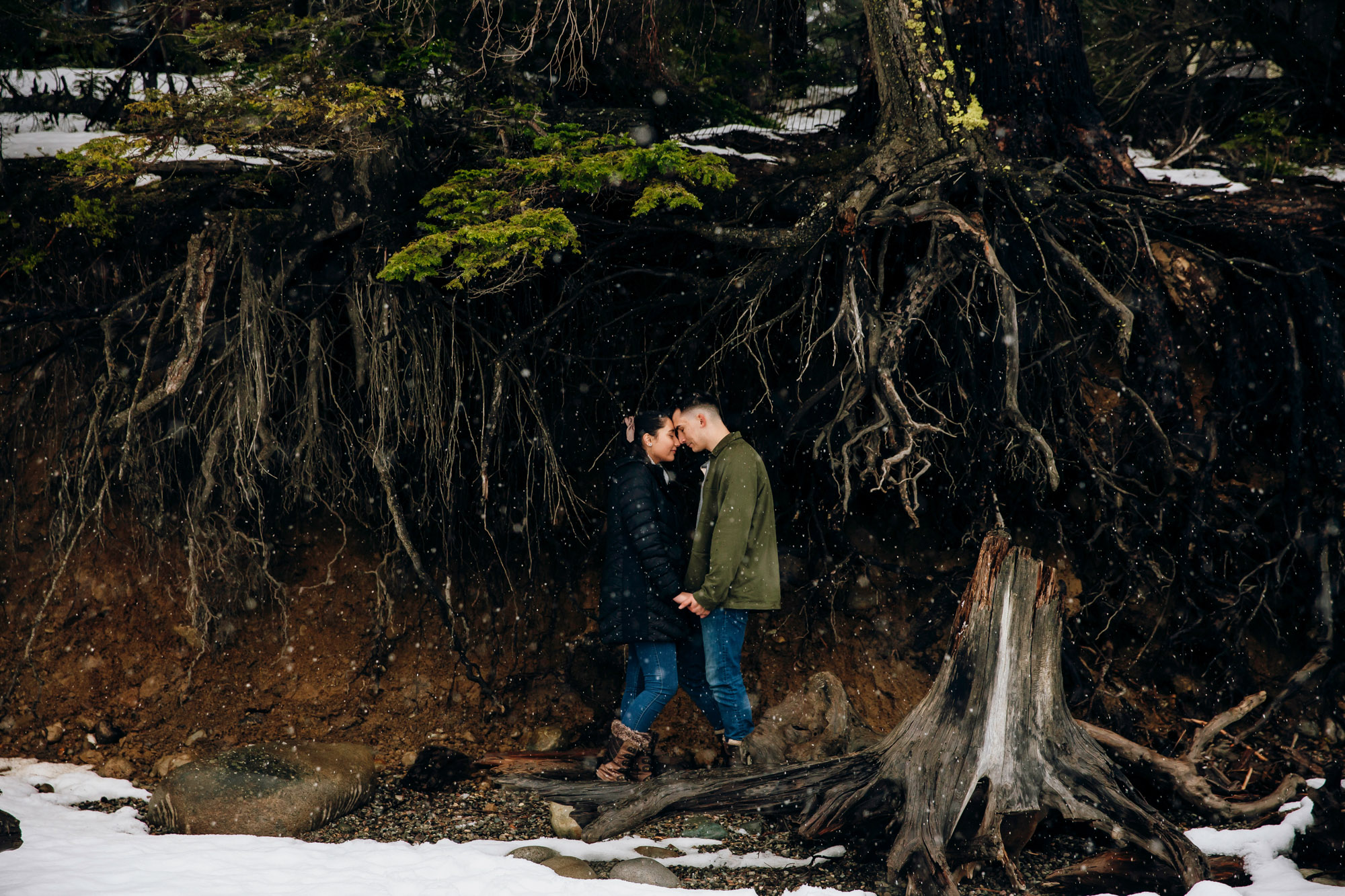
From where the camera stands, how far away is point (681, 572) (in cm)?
519

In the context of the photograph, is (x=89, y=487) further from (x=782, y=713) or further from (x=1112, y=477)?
(x=1112, y=477)

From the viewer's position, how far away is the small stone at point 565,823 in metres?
4.81

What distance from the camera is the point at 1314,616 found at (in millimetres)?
5754

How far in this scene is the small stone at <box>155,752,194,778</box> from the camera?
5949 millimetres

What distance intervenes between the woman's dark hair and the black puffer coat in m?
0.08

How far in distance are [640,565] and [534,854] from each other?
5.08ft

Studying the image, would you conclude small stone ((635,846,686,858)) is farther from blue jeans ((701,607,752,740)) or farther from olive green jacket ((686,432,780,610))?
olive green jacket ((686,432,780,610))

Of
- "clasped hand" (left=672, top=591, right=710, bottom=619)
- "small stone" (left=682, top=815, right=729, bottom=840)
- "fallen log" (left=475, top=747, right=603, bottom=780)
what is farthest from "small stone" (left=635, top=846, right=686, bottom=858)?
"clasped hand" (left=672, top=591, right=710, bottom=619)

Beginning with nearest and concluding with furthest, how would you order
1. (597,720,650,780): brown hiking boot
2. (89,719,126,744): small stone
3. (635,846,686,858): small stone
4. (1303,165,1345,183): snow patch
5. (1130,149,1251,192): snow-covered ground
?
(635,846,686,858): small stone, (597,720,650,780): brown hiking boot, (89,719,126,744): small stone, (1130,149,1251,192): snow-covered ground, (1303,165,1345,183): snow patch

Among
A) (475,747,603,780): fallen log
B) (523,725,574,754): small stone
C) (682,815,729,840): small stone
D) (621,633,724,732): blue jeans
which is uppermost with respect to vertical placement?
(621,633,724,732): blue jeans

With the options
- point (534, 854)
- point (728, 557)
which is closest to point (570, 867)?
point (534, 854)

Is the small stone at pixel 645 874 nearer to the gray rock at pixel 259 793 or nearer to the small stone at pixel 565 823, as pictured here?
the small stone at pixel 565 823

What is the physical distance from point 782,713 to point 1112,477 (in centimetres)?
272

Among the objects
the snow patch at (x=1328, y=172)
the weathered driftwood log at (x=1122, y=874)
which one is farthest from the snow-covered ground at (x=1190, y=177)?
the weathered driftwood log at (x=1122, y=874)
